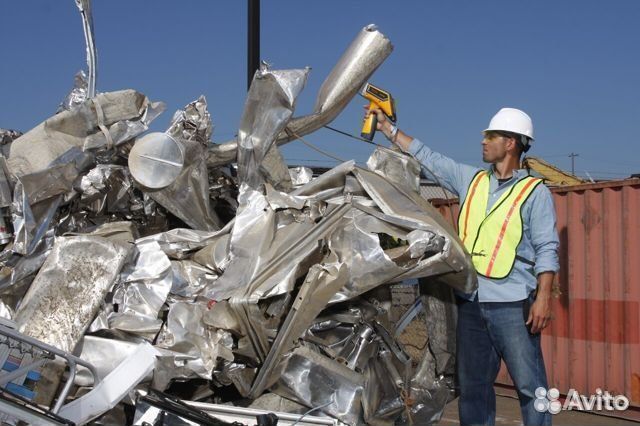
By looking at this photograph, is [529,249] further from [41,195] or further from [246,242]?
[41,195]

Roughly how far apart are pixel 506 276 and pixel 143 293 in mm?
1696

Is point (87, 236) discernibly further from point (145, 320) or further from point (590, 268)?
point (590, 268)

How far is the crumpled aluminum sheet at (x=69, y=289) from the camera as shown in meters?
3.11

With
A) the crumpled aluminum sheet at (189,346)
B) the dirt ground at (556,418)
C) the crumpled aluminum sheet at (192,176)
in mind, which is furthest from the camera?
the dirt ground at (556,418)

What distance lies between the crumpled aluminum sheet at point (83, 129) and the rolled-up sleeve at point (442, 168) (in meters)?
1.33

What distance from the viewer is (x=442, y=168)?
4199mm

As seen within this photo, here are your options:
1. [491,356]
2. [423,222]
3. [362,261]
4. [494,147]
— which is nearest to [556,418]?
[491,356]

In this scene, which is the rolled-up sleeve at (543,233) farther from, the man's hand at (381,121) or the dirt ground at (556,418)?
the dirt ground at (556,418)

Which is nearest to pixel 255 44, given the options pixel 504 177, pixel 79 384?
pixel 504 177

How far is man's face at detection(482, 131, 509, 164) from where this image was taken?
13.2 feet

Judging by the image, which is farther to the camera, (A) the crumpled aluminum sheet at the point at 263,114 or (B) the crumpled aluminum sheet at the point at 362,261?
(A) the crumpled aluminum sheet at the point at 263,114

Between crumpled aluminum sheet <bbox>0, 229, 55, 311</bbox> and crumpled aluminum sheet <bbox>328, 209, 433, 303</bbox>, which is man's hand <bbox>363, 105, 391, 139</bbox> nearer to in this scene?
crumpled aluminum sheet <bbox>328, 209, 433, 303</bbox>
